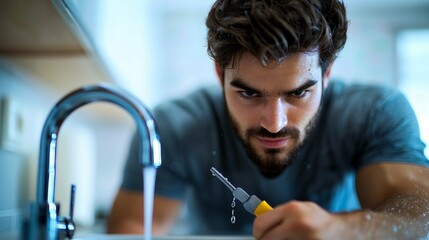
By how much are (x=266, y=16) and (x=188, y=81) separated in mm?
1849

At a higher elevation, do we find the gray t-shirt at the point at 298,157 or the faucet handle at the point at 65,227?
the gray t-shirt at the point at 298,157

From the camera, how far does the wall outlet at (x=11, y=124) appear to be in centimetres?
83

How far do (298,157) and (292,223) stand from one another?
1.06 ft

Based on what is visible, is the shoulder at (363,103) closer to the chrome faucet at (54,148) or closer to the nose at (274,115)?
the nose at (274,115)

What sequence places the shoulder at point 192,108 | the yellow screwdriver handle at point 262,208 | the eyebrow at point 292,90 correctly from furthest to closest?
the shoulder at point 192,108 → the eyebrow at point 292,90 → the yellow screwdriver handle at point 262,208

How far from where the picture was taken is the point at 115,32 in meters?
1.19

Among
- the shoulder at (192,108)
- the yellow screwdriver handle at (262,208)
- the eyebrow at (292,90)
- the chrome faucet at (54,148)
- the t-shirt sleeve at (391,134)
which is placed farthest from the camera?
the shoulder at (192,108)

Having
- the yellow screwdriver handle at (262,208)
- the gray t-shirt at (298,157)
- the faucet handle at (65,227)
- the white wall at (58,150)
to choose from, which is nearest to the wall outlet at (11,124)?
the white wall at (58,150)

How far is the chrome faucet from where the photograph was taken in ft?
1.48

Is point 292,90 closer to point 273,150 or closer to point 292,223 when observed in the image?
point 273,150

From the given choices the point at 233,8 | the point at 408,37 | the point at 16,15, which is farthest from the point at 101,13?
the point at 408,37

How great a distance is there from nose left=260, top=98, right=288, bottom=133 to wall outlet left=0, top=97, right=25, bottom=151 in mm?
451

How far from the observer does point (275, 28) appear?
0.61 m

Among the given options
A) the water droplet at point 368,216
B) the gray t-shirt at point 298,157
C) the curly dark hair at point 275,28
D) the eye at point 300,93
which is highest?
the curly dark hair at point 275,28
